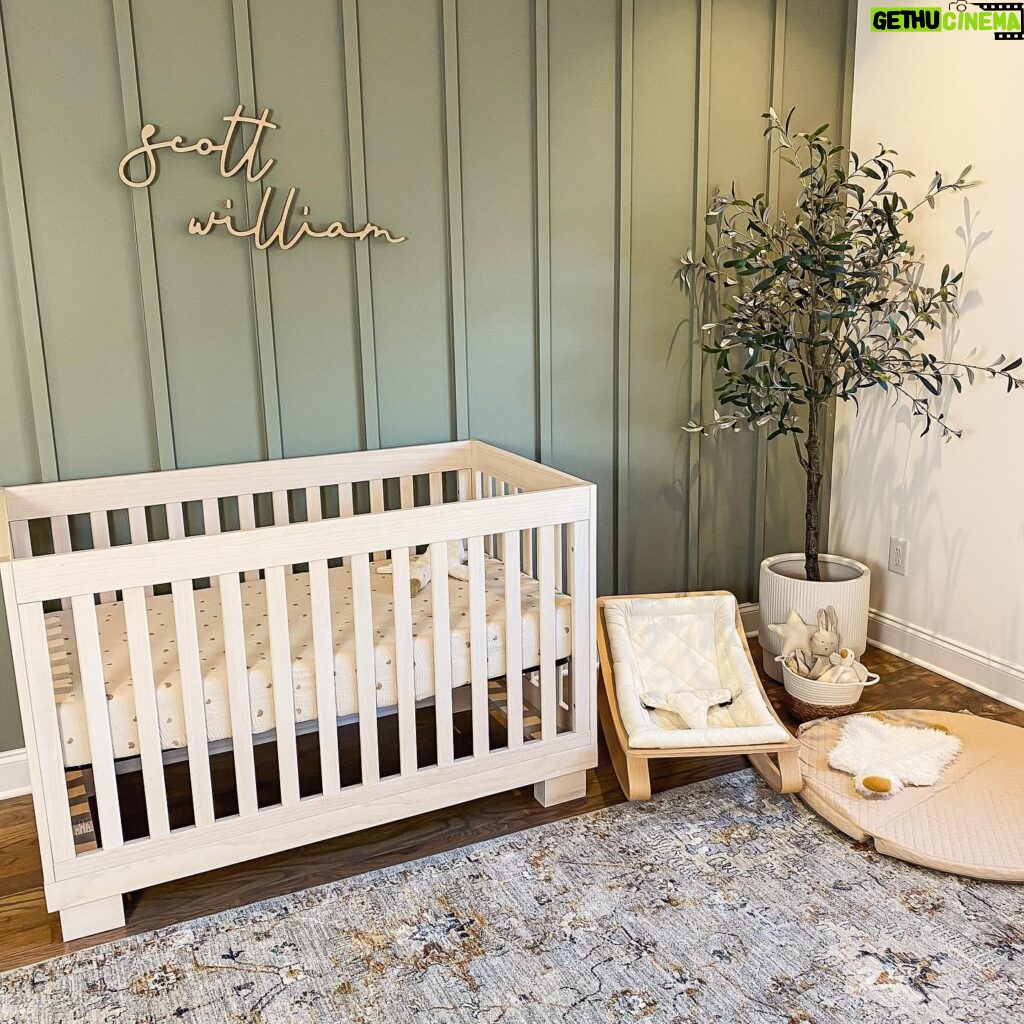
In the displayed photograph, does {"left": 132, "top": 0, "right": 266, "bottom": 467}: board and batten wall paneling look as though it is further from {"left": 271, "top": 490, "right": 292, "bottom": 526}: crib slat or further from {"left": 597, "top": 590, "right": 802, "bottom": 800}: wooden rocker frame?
{"left": 597, "top": 590, "right": 802, "bottom": 800}: wooden rocker frame

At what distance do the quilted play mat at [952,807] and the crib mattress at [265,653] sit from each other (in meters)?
0.73

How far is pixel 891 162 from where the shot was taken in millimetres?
3041

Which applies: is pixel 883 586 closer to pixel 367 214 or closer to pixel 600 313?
pixel 600 313

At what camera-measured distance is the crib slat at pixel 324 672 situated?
205cm

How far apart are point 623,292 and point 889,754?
1.51 meters

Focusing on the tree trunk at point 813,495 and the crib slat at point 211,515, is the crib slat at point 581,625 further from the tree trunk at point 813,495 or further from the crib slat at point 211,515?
the tree trunk at point 813,495

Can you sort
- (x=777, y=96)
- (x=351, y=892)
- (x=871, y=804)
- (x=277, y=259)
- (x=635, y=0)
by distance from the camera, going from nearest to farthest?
(x=351, y=892) < (x=871, y=804) < (x=277, y=259) < (x=635, y=0) < (x=777, y=96)

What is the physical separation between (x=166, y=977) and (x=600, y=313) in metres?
2.10

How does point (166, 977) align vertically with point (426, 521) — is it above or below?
below

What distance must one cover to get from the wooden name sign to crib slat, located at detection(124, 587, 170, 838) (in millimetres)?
1057

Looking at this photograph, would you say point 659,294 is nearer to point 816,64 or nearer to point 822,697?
point 816,64

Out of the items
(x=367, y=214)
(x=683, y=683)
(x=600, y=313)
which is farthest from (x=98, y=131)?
(x=683, y=683)

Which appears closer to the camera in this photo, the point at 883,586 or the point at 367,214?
the point at 367,214

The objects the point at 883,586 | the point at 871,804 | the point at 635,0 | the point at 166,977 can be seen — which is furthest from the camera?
the point at 883,586
